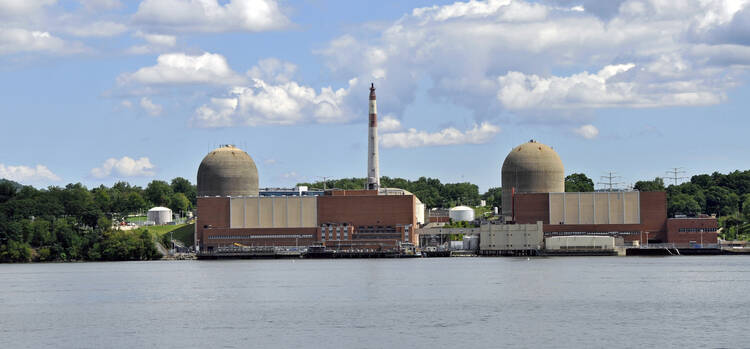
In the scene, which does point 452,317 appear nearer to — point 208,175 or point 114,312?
point 114,312

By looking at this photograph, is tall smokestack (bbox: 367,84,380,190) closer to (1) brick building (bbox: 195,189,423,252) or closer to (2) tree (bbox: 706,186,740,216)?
(1) brick building (bbox: 195,189,423,252)

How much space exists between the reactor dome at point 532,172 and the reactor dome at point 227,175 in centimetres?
3456

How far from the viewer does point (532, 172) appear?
151m

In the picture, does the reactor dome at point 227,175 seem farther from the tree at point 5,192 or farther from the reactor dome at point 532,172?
the reactor dome at point 532,172

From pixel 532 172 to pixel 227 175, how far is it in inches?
1611

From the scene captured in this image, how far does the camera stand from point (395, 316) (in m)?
60.3

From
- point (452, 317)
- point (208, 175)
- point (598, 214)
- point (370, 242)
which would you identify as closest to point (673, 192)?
point (598, 214)

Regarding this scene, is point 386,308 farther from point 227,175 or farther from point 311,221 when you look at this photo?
point 227,175

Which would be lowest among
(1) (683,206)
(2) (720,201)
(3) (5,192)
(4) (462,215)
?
(4) (462,215)

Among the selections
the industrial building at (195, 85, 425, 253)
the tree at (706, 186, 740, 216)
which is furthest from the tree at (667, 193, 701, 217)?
the industrial building at (195, 85, 425, 253)

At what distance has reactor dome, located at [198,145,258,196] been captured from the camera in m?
153

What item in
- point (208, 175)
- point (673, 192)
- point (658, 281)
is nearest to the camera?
point (658, 281)

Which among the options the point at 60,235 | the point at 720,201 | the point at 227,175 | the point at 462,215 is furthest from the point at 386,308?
the point at 720,201

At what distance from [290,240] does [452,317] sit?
283ft
